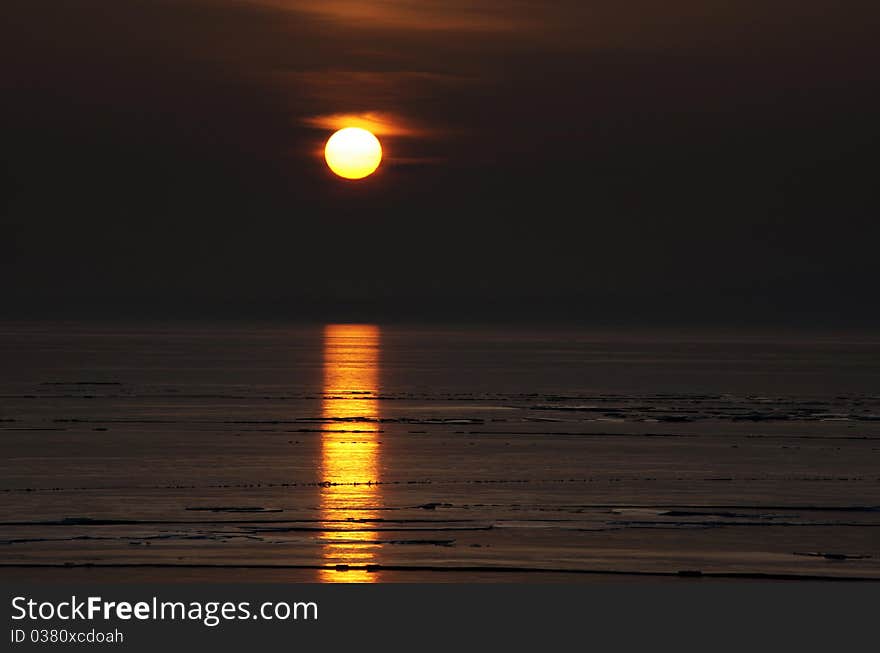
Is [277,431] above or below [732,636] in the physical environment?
above

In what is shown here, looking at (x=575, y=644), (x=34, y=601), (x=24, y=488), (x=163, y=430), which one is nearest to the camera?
(x=575, y=644)

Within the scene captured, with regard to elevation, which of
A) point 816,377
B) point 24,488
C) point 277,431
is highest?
point 816,377

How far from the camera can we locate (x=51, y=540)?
21.4 m

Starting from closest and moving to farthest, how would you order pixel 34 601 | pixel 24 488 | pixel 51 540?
pixel 34 601 → pixel 51 540 → pixel 24 488

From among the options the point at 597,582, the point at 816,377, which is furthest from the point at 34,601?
the point at 816,377

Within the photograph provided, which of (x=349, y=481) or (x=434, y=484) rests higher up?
(x=349, y=481)

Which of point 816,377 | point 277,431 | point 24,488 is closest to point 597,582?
point 24,488

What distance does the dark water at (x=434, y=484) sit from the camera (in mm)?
20344

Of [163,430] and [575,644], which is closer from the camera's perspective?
[575,644]

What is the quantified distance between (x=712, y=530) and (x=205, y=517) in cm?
778

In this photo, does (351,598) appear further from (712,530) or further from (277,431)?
(277,431)

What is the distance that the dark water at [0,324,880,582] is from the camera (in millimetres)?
20344

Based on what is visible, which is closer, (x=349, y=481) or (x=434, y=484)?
(x=434, y=484)

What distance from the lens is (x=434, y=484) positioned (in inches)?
1130
